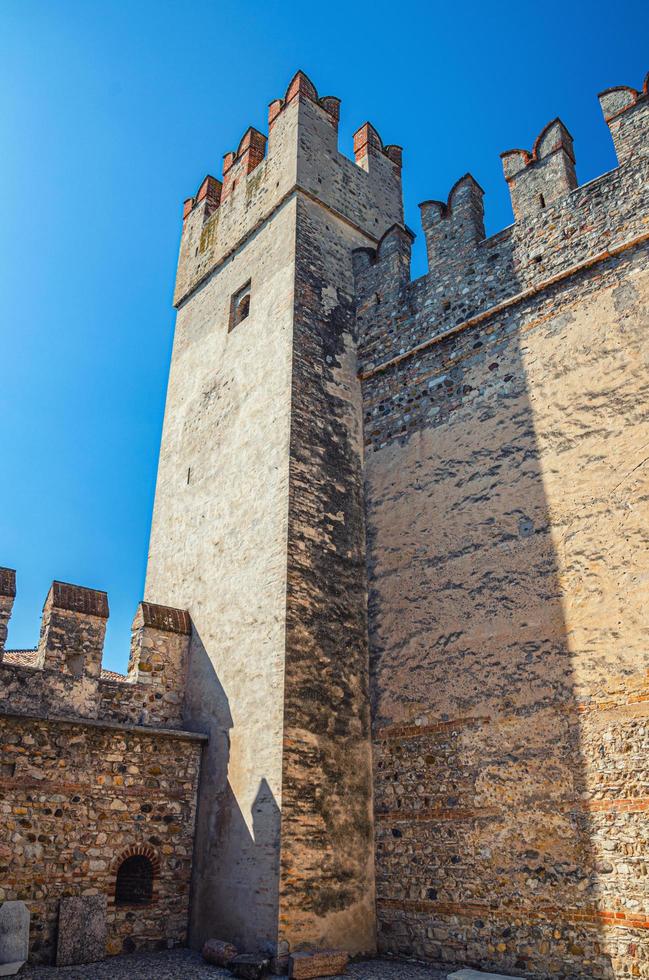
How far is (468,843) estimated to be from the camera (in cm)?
601

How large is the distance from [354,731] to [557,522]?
9.10 ft

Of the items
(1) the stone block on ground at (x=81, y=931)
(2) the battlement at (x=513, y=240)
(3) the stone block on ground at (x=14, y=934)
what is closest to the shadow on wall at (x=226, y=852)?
(1) the stone block on ground at (x=81, y=931)

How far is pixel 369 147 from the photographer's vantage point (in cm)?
1122

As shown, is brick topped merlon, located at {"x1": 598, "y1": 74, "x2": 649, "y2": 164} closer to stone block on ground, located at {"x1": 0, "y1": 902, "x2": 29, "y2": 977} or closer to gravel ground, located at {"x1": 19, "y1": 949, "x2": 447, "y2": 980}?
gravel ground, located at {"x1": 19, "y1": 949, "x2": 447, "y2": 980}

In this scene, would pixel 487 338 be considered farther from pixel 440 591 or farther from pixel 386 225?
pixel 386 225

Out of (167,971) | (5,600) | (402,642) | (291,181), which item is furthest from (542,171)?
(167,971)

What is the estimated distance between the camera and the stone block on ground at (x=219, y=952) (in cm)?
576

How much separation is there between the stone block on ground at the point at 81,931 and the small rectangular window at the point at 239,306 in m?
6.69

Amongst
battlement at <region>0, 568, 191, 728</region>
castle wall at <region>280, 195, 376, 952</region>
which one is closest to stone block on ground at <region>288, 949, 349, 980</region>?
castle wall at <region>280, 195, 376, 952</region>

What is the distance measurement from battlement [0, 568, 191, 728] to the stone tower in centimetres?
28

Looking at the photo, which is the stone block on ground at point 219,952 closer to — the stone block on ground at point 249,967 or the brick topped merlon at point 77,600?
the stone block on ground at point 249,967

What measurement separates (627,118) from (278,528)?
18.1 ft

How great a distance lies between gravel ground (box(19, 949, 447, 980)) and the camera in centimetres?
542

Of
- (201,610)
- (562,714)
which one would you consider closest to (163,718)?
(201,610)
